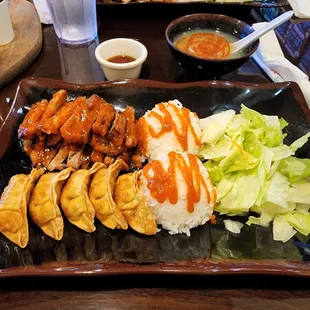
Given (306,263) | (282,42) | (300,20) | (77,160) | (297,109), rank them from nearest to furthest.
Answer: (306,263) → (77,160) → (297,109) → (282,42) → (300,20)

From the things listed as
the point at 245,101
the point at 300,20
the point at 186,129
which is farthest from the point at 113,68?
the point at 300,20

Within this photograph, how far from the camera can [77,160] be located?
2.20 meters

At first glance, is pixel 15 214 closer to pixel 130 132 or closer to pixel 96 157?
pixel 96 157

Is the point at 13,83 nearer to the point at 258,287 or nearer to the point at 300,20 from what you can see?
the point at 258,287

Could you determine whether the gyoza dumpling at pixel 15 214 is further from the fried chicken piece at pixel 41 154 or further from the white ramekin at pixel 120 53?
the white ramekin at pixel 120 53

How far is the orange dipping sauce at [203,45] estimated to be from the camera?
2.89 meters

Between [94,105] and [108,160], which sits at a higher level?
[94,105]

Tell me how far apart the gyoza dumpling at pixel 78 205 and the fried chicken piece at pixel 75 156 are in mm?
234

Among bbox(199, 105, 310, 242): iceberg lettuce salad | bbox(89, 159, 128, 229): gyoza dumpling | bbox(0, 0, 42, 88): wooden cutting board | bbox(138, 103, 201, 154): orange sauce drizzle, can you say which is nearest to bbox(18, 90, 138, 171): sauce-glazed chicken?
bbox(138, 103, 201, 154): orange sauce drizzle

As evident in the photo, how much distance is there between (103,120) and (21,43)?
1656mm

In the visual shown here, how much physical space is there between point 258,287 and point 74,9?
2.86 metres

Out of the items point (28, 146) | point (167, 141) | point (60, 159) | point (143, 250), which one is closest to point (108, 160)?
Answer: point (60, 159)

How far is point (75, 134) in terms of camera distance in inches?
82.7

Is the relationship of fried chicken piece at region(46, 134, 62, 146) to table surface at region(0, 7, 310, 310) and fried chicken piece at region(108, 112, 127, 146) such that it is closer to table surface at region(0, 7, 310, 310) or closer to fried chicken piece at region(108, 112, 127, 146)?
fried chicken piece at region(108, 112, 127, 146)
